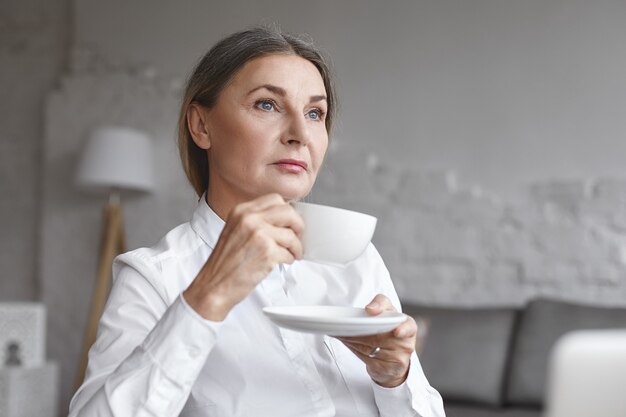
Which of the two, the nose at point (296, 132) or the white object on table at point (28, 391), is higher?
the nose at point (296, 132)

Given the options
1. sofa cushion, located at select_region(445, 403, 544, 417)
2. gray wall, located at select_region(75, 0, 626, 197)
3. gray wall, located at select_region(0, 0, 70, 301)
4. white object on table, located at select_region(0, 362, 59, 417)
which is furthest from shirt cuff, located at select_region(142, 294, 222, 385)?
gray wall, located at select_region(0, 0, 70, 301)

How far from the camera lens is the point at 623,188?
12.0ft

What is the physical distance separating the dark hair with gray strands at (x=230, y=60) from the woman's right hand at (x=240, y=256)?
434 millimetres

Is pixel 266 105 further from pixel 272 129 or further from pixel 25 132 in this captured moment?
pixel 25 132

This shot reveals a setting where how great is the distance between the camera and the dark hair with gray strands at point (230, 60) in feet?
4.31

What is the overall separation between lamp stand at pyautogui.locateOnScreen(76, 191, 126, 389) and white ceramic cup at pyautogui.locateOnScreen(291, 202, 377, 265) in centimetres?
356

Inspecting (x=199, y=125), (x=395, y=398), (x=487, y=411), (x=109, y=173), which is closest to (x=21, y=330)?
(x=109, y=173)

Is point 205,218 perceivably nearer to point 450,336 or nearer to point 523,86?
point 450,336

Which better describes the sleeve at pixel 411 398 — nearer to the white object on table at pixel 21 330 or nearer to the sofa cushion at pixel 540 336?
the sofa cushion at pixel 540 336

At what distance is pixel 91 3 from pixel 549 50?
272 centimetres

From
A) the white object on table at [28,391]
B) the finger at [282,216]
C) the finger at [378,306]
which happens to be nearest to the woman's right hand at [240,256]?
the finger at [282,216]

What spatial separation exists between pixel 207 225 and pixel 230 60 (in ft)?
0.87

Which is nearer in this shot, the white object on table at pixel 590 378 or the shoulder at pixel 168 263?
the white object on table at pixel 590 378

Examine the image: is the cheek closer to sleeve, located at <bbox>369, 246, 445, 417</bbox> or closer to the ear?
the ear
